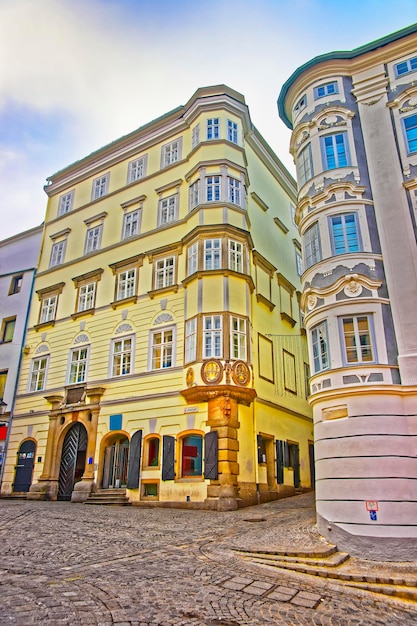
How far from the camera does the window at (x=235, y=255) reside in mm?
21794

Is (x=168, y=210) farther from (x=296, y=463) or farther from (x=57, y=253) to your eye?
(x=296, y=463)

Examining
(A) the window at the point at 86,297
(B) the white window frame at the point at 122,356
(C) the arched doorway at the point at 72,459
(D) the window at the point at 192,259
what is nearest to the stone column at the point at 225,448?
(B) the white window frame at the point at 122,356

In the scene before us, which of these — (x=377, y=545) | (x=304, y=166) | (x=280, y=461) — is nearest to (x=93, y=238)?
(x=304, y=166)

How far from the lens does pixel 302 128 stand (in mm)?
15094

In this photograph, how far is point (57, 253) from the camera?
1201 inches

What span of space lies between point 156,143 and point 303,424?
19366 mm

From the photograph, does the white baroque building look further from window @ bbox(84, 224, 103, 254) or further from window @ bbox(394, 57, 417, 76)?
window @ bbox(84, 224, 103, 254)

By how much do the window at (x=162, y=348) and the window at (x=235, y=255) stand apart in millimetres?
4389

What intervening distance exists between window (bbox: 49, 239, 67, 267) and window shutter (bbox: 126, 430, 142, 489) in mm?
14255

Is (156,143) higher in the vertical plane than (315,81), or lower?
higher

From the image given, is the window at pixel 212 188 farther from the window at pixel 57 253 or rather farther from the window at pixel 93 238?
the window at pixel 57 253

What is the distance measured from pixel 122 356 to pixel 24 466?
336 inches

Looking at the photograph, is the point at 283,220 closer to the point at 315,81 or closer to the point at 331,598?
the point at 315,81

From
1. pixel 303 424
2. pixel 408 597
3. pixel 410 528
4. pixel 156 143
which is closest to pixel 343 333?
pixel 410 528
